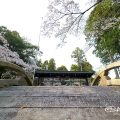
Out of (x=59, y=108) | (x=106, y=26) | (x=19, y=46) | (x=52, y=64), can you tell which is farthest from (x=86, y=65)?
(x=59, y=108)

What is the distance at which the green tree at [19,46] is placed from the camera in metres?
26.1

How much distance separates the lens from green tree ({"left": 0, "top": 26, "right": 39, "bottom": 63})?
26.1 metres

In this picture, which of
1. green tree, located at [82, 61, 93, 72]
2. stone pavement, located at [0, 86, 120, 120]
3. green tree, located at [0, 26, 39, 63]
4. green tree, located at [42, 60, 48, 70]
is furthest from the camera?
green tree, located at [42, 60, 48, 70]

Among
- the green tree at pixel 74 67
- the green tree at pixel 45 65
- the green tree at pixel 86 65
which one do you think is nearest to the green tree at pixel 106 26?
the green tree at pixel 86 65

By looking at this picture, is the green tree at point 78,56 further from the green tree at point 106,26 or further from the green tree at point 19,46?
the green tree at point 106,26

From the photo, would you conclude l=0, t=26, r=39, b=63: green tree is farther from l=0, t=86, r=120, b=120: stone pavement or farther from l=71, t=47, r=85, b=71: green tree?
l=0, t=86, r=120, b=120: stone pavement

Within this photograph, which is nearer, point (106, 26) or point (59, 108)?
point (59, 108)

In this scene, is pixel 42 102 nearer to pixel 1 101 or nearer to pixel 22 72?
pixel 1 101

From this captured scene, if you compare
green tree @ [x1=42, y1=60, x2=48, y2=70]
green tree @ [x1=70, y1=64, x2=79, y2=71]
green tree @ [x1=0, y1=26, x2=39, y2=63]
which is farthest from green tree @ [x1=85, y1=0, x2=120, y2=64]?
green tree @ [x1=42, y1=60, x2=48, y2=70]

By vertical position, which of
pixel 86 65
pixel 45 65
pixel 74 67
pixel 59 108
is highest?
pixel 45 65

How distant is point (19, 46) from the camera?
27203 mm

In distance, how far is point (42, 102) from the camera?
11.7 feet

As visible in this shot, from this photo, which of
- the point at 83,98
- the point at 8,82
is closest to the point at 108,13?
the point at 8,82

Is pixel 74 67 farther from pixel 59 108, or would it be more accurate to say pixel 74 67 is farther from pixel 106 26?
pixel 59 108
